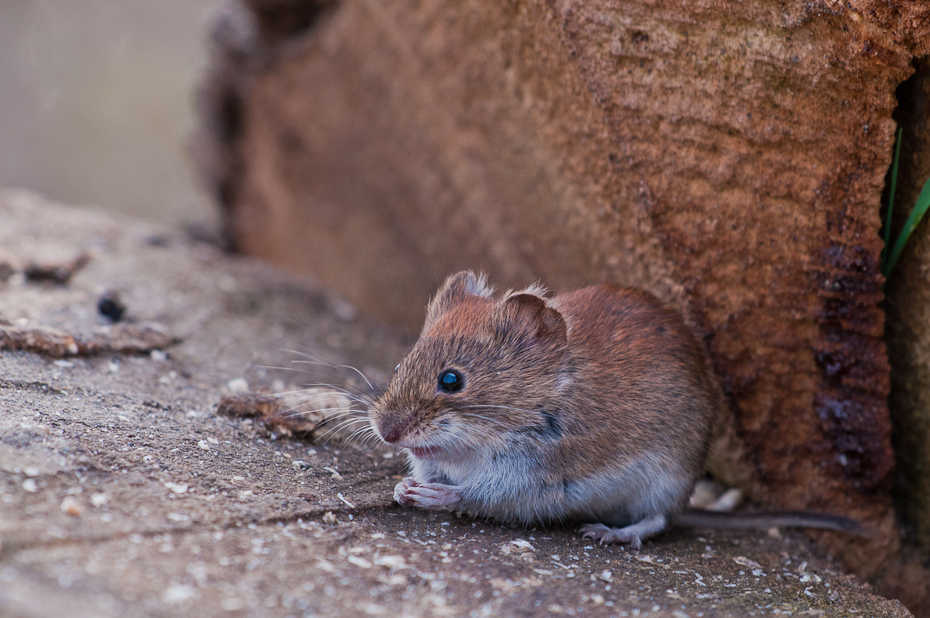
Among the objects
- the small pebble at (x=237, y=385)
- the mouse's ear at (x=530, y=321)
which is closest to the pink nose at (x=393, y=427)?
the mouse's ear at (x=530, y=321)

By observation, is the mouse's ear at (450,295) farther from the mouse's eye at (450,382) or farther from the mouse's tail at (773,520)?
the mouse's tail at (773,520)

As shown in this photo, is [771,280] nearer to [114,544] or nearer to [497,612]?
[497,612]

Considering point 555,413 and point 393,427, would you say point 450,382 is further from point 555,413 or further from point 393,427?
point 555,413

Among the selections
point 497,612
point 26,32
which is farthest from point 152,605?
point 26,32

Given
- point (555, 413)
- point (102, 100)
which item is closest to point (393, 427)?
point (555, 413)

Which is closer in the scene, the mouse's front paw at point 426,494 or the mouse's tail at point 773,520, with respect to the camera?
the mouse's front paw at point 426,494

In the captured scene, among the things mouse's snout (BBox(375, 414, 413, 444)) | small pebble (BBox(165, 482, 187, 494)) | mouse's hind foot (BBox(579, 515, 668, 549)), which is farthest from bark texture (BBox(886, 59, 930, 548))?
small pebble (BBox(165, 482, 187, 494))
